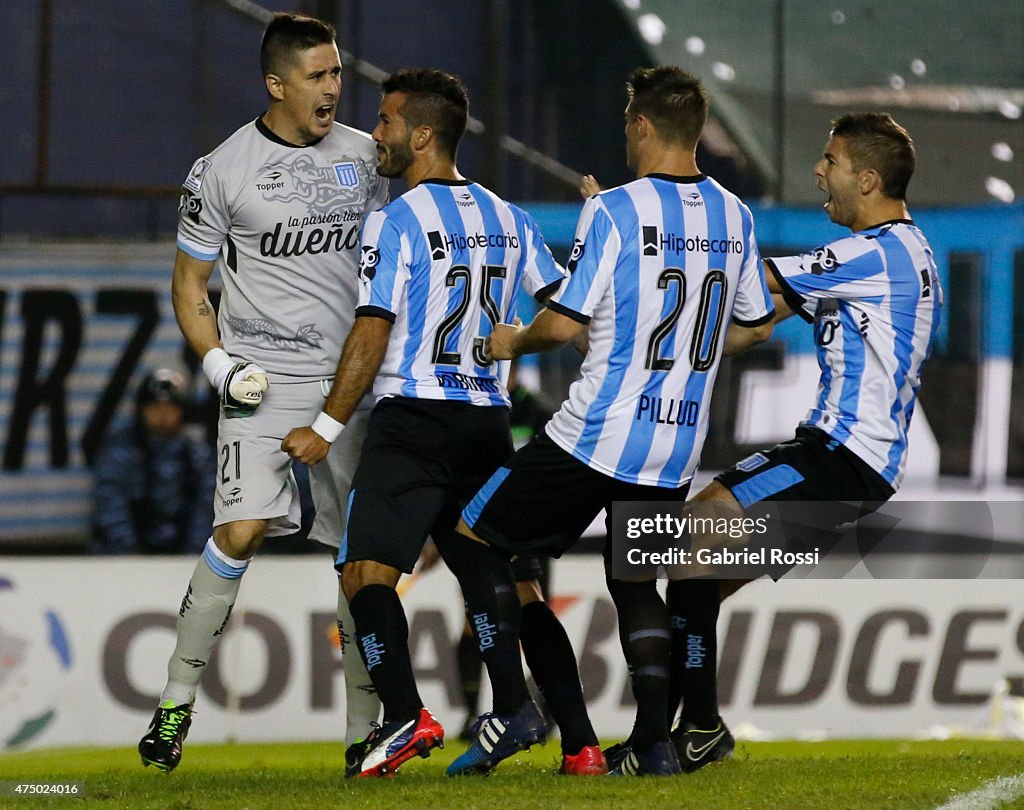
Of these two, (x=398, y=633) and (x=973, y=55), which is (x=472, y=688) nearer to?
(x=398, y=633)

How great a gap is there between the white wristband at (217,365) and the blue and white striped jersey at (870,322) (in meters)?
1.77

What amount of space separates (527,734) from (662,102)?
1947mm

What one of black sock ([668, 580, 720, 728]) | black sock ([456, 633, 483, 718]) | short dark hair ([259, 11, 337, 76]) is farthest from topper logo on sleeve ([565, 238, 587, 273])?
black sock ([456, 633, 483, 718])

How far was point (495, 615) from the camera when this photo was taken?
4836 millimetres

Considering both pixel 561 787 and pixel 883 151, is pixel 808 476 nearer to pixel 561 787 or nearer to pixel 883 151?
pixel 883 151

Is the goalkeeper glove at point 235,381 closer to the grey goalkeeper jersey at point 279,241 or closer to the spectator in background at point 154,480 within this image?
the grey goalkeeper jersey at point 279,241

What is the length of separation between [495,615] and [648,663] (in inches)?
19.1

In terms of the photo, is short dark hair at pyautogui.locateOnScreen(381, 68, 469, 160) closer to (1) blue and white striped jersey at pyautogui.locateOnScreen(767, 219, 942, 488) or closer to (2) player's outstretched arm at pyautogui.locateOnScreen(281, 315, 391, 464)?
(2) player's outstretched arm at pyautogui.locateOnScreen(281, 315, 391, 464)

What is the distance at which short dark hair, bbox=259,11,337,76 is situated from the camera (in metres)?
5.23

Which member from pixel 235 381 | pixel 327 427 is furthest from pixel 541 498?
pixel 235 381

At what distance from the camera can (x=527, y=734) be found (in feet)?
15.6

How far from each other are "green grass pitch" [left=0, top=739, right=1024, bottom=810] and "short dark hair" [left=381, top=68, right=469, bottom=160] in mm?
1989

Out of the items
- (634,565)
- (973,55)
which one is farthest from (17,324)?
(973,55)

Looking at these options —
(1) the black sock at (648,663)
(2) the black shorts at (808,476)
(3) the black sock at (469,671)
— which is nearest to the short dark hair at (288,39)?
(2) the black shorts at (808,476)
